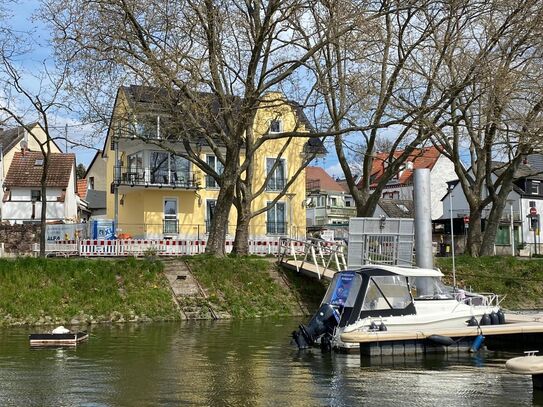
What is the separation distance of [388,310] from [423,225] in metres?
6.09

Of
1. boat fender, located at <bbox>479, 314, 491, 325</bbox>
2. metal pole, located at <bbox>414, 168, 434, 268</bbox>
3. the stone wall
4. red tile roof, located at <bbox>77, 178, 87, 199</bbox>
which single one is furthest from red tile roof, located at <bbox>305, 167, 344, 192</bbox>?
boat fender, located at <bbox>479, 314, 491, 325</bbox>

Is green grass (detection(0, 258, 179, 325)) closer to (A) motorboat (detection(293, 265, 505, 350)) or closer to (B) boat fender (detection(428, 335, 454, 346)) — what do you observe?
(A) motorboat (detection(293, 265, 505, 350))

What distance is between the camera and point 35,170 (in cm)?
6462

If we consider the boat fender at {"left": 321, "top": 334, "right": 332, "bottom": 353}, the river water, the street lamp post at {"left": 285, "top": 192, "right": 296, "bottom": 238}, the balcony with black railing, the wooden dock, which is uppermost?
the balcony with black railing

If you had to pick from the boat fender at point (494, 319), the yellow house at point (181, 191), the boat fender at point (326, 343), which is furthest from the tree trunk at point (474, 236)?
the boat fender at point (326, 343)

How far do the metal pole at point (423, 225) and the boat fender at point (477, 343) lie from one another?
5561 millimetres

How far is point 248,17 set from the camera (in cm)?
3052

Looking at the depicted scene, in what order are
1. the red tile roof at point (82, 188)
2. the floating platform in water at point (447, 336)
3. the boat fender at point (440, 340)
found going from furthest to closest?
the red tile roof at point (82, 188) → the boat fender at point (440, 340) → the floating platform in water at point (447, 336)

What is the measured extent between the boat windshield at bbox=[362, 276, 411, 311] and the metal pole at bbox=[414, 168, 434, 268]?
5077 mm

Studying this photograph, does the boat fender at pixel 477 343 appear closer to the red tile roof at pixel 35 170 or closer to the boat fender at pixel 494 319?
the boat fender at pixel 494 319

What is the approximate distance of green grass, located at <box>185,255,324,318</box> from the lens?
97.4 ft

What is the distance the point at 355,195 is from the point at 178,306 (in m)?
11.6

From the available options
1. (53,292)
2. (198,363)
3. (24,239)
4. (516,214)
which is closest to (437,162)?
(516,214)

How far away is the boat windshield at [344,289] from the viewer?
64.7ft
